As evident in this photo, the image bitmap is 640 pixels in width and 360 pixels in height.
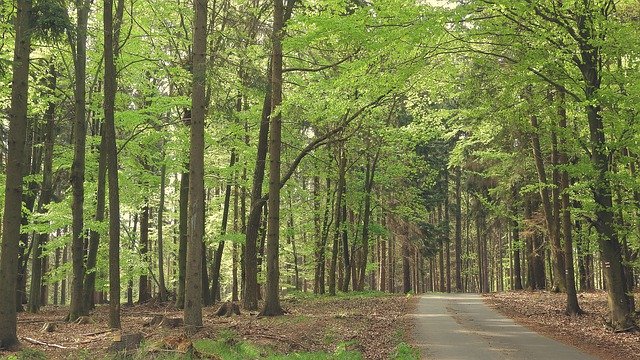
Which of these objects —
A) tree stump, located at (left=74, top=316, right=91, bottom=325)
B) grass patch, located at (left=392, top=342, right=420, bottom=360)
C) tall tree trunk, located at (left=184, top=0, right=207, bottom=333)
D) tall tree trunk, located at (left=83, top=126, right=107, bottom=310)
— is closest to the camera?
grass patch, located at (left=392, top=342, right=420, bottom=360)

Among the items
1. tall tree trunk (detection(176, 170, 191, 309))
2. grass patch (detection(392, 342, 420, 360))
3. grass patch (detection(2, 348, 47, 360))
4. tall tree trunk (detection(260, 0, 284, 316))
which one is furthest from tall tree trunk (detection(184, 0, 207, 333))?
tall tree trunk (detection(176, 170, 191, 309))

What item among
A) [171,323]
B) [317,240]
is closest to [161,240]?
[317,240]

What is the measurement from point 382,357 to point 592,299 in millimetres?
16863

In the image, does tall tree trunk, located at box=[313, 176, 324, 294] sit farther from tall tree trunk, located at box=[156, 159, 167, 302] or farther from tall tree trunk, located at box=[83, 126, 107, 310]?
tall tree trunk, located at box=[83, 126, 107, 310]

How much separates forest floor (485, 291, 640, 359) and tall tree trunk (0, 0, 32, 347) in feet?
39.3

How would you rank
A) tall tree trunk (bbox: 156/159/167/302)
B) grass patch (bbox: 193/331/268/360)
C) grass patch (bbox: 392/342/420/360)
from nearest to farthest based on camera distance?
grass patch (bbox: 193/331/268/360) → grass patch (bbox: 392/342/420/360) → tall tree trunk (bbox: 156/159/167/302)

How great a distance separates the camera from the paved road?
10.5 m

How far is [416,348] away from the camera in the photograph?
11227mm

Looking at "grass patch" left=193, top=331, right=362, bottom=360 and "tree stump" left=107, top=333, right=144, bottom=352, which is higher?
"tree stump" left=107, top=333, right=144, bottom=352

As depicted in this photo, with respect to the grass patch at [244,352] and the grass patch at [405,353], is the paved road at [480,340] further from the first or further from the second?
the grass patch at [244,352]

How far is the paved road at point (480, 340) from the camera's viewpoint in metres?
10.5

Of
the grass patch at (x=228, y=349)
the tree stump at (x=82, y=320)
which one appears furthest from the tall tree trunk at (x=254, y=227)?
the grass patch at (x=228, y=349)

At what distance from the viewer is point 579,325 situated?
1514 cm

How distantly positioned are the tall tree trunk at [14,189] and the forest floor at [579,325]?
11984mm
